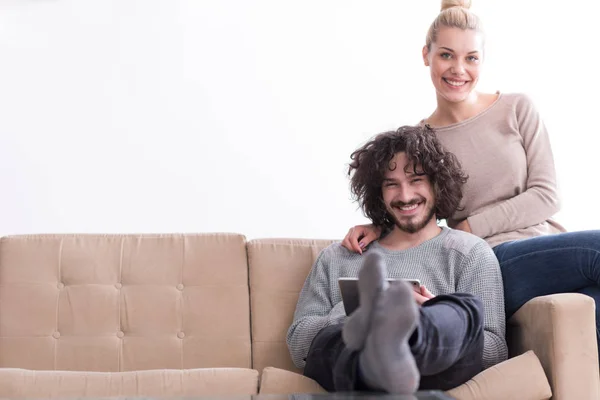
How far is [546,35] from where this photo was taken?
3807 millimetres

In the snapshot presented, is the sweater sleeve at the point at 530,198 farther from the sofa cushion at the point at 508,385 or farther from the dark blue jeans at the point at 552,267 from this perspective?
the sofa cushion at the point at 508,385

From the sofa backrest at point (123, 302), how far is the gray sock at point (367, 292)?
44.1 inches

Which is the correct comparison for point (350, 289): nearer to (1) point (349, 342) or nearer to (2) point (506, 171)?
(1) point (349, 342)

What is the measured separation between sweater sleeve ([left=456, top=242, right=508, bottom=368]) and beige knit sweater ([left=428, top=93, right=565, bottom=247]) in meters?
0.19

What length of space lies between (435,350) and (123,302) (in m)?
1.20

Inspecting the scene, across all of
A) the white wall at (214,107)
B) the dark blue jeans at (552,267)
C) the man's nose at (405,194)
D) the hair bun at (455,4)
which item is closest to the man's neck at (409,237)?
the man's nose at (405,194)

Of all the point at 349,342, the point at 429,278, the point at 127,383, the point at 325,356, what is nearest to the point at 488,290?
the point at 429,278

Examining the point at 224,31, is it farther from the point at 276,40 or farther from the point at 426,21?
the point at 426,21

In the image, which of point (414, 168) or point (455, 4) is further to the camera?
point (455, 4)

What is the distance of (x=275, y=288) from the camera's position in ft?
8.55

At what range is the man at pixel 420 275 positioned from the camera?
1.80m

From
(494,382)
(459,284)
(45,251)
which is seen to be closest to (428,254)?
(459,284)

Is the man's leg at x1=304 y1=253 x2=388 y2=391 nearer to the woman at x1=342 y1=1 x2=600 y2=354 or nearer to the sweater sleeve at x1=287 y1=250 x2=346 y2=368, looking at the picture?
the sweater sleeve at x1=287 y1=250 x2=346 y2=368

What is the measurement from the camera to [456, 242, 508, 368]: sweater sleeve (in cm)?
215
